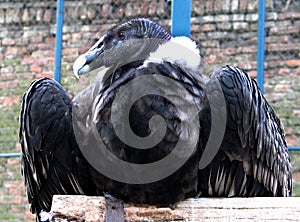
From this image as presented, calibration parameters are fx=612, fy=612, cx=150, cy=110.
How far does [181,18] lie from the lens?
267cm

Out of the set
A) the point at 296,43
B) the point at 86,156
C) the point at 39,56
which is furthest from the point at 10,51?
the point at 86,156

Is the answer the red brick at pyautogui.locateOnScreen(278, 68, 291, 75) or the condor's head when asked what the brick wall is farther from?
the condor's head

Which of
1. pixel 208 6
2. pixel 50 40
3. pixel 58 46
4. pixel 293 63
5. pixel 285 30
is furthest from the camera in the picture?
pixel 50 40

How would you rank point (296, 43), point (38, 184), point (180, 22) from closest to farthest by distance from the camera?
point (38, 184) < point (180, 22) < point (296, 43)

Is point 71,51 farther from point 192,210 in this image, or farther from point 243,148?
point 192,210

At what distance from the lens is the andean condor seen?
6.55 feet

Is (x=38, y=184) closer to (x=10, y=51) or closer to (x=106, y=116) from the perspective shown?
(x=106, y=116)

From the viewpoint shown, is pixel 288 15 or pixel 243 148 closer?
pixel 243 148

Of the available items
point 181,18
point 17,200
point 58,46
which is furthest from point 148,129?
point 17,200

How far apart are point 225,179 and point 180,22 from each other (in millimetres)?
769

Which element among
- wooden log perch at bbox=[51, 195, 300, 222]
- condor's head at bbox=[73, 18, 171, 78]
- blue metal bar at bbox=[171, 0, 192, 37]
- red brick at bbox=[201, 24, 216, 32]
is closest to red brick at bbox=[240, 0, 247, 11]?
red brick at bbox=[201, 24, 216, 32]

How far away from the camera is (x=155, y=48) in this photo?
86.1 inches

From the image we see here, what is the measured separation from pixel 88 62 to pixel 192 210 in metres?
0.63

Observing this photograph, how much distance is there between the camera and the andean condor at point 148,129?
6.55ft
